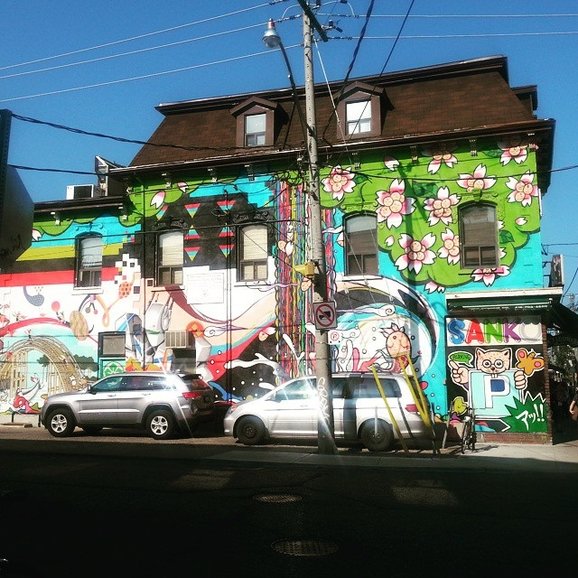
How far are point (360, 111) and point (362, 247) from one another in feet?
12.8

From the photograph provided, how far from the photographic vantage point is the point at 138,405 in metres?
15.4

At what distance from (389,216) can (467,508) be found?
414 inches

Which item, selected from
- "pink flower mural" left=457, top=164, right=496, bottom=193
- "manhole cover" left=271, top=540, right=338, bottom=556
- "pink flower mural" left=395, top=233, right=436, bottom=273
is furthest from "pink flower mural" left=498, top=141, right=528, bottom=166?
"manhole cover" left=271, top=540, right=338, bottom=556

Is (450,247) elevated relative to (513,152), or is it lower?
lower

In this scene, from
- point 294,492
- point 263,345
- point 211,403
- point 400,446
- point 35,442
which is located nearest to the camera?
point 294,492

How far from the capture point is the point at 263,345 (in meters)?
17.5

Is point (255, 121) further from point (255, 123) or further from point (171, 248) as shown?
→ point (171, 248)

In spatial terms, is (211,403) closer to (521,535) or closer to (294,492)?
(294,492)

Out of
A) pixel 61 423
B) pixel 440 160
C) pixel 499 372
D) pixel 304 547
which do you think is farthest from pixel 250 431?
pixel 440 160

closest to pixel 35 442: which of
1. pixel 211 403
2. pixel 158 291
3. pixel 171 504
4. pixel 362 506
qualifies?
pixel 211 403

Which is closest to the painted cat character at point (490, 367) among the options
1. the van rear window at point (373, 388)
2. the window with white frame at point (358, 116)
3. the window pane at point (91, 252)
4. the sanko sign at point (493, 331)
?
the sanko sign at point (493, 331)

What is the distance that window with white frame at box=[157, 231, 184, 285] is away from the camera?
18.9 m

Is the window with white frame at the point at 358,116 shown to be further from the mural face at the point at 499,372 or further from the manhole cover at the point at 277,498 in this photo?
the manhole cover at the point at 277,498

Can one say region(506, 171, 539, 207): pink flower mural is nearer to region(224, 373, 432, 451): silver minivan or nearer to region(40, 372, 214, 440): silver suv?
region(224, 373, 432, 451): silver minivan
